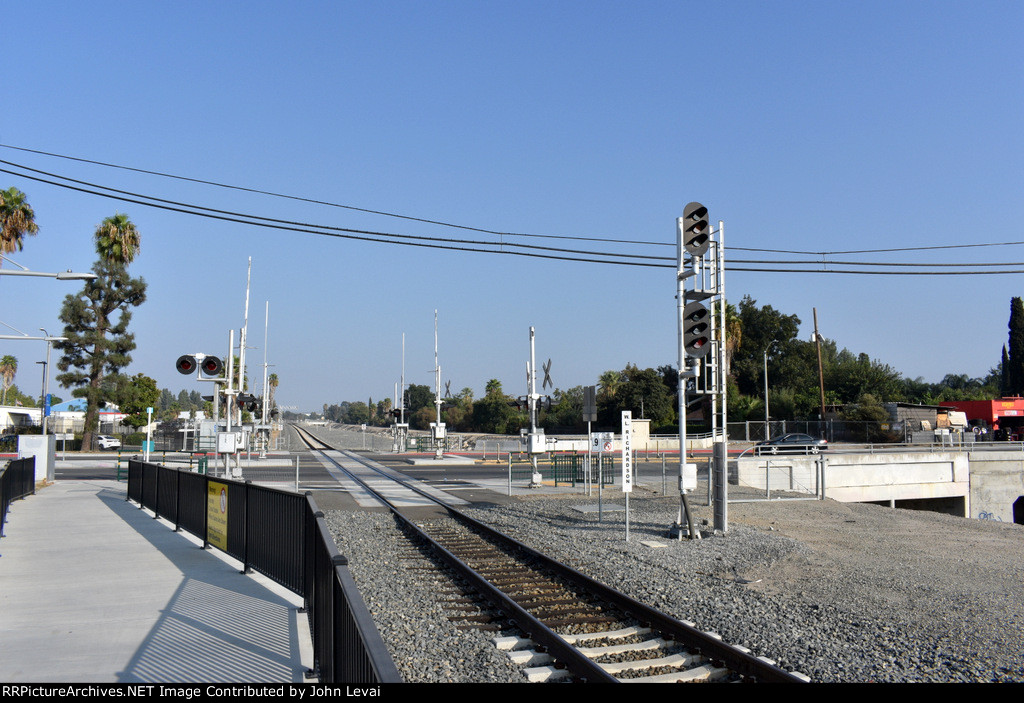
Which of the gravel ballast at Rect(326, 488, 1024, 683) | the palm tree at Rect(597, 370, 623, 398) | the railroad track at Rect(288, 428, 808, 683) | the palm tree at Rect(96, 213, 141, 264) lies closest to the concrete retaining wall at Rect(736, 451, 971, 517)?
the gravel ballast at Rect(326, 488, 1024, 683)

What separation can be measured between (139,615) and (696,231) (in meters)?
12.1

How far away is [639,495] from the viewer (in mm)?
25062

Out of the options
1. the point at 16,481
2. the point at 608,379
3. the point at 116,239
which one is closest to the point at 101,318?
the point at 116,239

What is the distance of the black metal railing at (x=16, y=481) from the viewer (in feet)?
50.1

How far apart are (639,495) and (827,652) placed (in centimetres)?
1754

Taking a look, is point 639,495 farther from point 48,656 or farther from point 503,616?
point 48,656

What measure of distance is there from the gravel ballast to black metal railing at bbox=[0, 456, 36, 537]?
6.54 meters

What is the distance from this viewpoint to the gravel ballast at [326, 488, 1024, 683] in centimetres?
742

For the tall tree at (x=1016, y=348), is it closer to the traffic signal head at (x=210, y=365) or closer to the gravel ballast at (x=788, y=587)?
the gravel ballast at (x=788, y=587)

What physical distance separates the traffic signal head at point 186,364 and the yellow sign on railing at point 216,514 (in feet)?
22.8

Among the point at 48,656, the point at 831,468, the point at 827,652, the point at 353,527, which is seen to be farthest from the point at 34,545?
the point at 831,468

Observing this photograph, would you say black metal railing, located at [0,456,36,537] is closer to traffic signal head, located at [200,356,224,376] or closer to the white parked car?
traffic signal head, located at [200,356,224,376]

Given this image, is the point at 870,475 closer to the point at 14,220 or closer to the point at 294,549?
the point at 294,549

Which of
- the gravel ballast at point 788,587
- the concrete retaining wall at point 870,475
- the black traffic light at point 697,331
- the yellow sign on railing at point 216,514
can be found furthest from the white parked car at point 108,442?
the black traffic light at point 697,331
